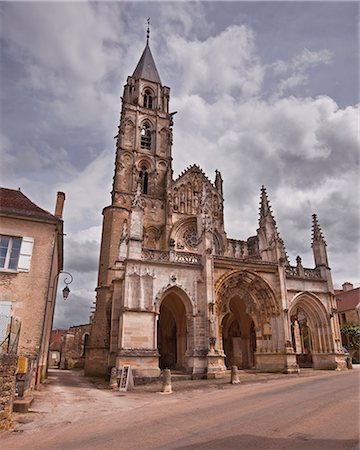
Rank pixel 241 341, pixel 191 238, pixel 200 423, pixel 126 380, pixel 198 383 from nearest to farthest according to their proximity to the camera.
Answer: pixel 200 423, pixel 126 380, pixel 198 383, pixel 241 341, pixel 191 238

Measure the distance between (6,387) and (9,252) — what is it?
797 centimetres

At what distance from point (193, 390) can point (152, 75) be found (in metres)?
37.5

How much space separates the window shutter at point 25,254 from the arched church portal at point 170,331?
31.3 ft

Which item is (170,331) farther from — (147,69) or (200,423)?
(147,69)

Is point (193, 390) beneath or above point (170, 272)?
A: beneath

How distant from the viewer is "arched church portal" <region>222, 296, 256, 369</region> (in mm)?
23547

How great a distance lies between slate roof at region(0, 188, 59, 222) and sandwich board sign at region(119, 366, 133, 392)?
→ 7100mm

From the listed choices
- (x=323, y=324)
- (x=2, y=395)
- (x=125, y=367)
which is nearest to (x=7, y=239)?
(x=125, y=367)

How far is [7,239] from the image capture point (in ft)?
46.1

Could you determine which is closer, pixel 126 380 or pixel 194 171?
pixel 126 380

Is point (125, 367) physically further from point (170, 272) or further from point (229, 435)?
point (229, 435)

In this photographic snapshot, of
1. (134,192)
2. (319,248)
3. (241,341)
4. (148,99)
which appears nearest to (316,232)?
(319,248)

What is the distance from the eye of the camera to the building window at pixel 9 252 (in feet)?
44.9

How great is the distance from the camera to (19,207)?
14781mm
